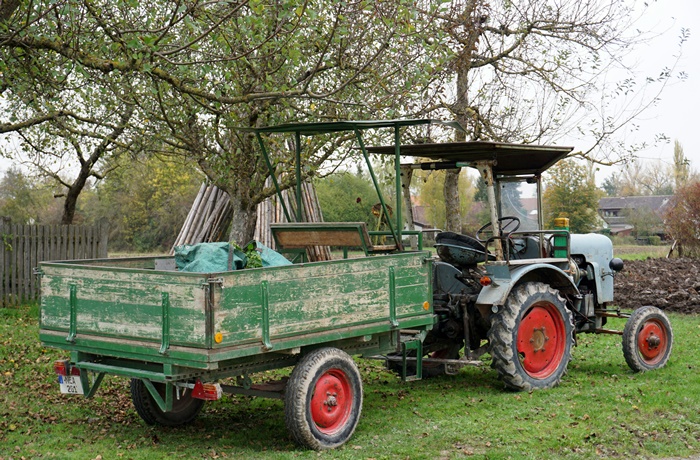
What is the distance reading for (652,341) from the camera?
9922mm

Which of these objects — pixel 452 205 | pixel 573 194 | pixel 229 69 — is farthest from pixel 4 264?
pixel 573 194

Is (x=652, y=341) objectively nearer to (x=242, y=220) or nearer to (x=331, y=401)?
(x=331, y=401)

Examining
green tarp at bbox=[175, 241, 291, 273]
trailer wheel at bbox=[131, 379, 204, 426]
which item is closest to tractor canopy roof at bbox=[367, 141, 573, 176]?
green tarp at bbox=[175, 241, 291, 273]

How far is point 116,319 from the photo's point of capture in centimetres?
667

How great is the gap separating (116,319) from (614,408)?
4907mm

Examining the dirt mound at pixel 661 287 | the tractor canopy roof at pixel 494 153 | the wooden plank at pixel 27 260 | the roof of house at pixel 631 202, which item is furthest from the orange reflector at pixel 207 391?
the roof of house at pixel 631 202

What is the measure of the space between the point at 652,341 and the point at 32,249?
12537mm

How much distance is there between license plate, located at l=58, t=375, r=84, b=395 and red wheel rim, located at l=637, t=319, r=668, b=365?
6.50 m

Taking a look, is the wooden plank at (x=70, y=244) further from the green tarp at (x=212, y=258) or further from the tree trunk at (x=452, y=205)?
the green tarp at (x=212, y=258)

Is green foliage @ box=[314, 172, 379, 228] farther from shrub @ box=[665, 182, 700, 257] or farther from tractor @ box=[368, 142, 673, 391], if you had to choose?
tractor @ box=[368, 142, 673, 391]

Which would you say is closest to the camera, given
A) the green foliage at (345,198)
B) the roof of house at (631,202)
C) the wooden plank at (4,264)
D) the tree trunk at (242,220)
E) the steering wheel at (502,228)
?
the steering wheel at (502,228)

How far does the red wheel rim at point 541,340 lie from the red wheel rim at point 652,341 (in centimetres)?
116

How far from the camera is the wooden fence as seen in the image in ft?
53.8

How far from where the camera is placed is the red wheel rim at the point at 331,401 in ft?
22.8
